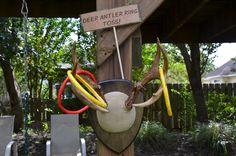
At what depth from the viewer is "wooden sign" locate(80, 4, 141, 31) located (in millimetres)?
2020

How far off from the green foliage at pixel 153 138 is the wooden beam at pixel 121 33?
4.56 m

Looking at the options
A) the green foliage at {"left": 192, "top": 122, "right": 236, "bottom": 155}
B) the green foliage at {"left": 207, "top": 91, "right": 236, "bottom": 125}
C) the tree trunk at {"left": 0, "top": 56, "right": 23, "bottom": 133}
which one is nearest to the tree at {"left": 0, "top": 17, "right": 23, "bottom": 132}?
the tree trunk at {"left": 0, "top": 56, "right": 23, "bottom": 133}

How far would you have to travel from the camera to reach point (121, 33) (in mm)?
2055

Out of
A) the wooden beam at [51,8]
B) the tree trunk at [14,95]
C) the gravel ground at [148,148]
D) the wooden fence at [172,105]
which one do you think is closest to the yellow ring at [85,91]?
the wooden beam at [51,8]

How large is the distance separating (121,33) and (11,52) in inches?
165

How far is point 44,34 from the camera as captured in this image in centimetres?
1060

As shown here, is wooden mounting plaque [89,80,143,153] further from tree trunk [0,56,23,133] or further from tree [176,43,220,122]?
tree [176,43,220,122]

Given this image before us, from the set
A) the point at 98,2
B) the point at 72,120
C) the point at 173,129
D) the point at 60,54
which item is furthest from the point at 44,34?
the point at 98,2

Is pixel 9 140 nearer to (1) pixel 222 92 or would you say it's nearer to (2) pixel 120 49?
(2) pixel 120 49

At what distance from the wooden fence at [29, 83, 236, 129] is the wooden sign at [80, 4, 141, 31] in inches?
250

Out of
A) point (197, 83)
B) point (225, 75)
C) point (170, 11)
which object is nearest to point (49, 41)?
point (197, 83)

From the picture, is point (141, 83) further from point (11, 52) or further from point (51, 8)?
point (11, 52)

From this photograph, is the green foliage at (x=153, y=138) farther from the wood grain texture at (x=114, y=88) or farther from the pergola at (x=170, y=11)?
the wood grain texture at (x=114, y=88)

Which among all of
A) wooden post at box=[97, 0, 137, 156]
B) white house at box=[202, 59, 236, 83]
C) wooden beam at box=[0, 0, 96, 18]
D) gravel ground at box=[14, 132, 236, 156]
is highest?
white house at box=[202, 59, 236, 83]
